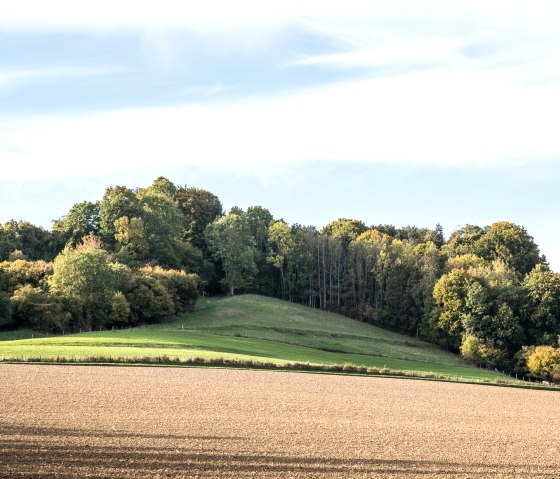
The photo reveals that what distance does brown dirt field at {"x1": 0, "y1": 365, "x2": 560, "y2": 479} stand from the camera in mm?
24406

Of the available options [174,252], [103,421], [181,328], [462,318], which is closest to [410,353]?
[462,318]

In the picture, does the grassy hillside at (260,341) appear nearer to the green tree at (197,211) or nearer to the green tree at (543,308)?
the green tree at (543,308)

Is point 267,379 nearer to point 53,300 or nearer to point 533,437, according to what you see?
point 533,437

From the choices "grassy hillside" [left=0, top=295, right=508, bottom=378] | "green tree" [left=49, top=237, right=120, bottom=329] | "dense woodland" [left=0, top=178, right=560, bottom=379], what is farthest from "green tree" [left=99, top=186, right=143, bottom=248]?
"green tree" [left=49, top=237, right=120, bottom=329]

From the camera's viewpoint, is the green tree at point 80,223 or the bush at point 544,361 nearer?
the bush at point 544,361

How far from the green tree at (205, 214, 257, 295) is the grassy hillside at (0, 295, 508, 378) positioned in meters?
5.49

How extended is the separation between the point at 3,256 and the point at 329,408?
87.5m

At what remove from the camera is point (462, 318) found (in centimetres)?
10600

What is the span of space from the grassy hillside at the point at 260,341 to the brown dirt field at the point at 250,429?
13773mm

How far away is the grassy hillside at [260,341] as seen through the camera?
221ft

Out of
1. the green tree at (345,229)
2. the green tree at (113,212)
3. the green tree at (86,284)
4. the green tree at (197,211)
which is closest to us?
the green tree at (86,284)

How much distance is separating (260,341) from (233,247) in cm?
4530

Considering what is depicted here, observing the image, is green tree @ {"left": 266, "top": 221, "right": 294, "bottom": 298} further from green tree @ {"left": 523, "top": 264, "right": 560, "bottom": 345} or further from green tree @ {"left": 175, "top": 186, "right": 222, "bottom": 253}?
green tree @ {"left": 523, "top": 264, "right": 560, "bottom": 345}

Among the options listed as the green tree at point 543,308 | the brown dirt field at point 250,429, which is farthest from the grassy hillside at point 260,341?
the brown dirt field at point 250,429
